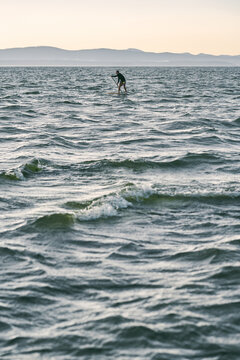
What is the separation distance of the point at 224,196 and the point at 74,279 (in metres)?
4.55

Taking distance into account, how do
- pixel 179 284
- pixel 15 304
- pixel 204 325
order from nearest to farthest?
pixel 204 325, pixel 15 304, pixel 179 284

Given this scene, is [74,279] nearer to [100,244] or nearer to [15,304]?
[15,304]

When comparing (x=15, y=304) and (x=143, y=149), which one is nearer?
(x=15, y=304)

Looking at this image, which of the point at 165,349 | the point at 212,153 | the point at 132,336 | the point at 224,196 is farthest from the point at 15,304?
the point at 212,153

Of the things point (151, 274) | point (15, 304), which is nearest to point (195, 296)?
point (151, 274)

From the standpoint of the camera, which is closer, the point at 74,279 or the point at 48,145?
the point at 74,279

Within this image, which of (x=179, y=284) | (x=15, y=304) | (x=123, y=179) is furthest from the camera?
(x=123, y=179)

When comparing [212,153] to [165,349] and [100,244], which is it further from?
[165,349]

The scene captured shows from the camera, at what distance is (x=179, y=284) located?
20.1ft

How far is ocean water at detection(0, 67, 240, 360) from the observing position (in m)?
5.02

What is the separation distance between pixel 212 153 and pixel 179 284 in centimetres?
935

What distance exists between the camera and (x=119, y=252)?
7.16 meters

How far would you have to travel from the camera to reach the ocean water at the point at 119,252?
5016mm

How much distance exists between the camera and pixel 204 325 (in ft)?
17.1
